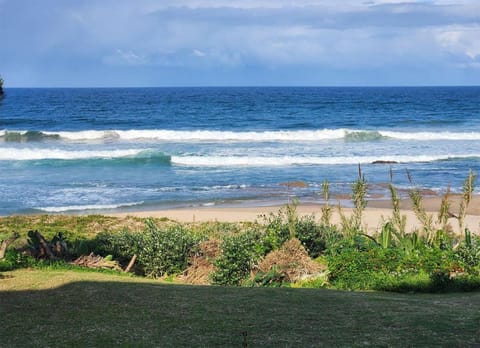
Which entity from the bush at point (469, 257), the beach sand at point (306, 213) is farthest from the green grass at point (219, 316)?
the beach sand at point (306, 213)

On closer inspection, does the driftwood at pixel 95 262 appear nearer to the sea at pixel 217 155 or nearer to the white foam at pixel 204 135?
the sea at pixel 217 155

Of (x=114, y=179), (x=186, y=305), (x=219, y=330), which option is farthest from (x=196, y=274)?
(x=114, y=179)

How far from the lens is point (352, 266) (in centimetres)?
1035

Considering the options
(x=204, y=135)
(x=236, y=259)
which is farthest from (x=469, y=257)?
(x=204, y=135)

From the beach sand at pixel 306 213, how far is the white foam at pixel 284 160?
33.5ft

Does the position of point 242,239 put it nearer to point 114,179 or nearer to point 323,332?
point 323,332

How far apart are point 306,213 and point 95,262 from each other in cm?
965

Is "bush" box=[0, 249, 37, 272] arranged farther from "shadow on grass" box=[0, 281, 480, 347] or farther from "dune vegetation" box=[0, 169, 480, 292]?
"shadow on grass" box=[0, 281, 480, 347]

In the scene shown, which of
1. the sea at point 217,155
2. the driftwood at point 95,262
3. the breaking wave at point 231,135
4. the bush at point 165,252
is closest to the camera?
the driftwood at point 95,262

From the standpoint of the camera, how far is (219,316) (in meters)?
7.23

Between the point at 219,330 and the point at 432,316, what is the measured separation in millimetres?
2277

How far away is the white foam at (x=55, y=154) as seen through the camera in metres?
34.7

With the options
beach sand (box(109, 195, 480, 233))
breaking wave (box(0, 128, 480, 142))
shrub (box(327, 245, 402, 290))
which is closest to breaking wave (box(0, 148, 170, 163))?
breaking wave (box(0, 128, 480, 142))

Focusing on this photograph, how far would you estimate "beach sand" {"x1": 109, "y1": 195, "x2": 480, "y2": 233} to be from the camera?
18.5 meters
